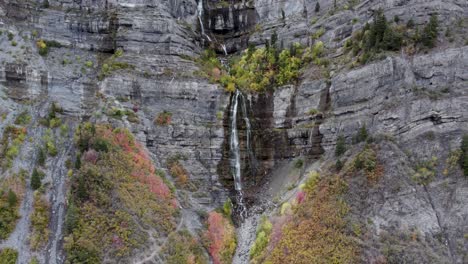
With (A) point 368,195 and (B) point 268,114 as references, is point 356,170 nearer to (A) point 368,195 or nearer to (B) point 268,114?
(A) point 368,195

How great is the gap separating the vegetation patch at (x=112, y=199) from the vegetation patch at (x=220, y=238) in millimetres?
3843

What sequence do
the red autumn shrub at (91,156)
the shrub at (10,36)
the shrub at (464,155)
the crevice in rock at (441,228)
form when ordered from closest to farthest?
the crevice in rock at (441,228)
the shrub at (464,155)
the red autumn shrub at (91,156)
the shrub at (10,36)

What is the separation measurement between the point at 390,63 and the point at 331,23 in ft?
46.9

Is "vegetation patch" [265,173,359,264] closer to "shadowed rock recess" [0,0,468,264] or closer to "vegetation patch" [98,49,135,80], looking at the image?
"shadowed rock recess" [0,0,468,264]

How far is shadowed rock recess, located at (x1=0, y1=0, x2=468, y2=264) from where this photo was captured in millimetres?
37406

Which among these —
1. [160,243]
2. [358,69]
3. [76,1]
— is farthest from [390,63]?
[76,1]

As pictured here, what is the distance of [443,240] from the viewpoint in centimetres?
3506

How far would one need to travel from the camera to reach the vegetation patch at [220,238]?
41.8 meters

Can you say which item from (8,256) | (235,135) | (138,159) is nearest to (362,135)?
(235,135)

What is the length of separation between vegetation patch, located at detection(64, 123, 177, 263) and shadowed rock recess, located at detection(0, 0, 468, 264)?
15 cm

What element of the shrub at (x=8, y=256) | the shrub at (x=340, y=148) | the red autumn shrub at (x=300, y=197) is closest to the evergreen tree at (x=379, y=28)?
the shrub at (x=340, y=148)

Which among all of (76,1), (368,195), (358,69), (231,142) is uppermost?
(76,1)

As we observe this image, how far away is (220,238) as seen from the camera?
43.3m

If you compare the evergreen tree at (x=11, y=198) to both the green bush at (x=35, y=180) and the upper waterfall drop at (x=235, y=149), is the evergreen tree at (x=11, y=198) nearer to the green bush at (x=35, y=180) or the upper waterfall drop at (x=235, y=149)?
the green bush at (x=35, y=180)
